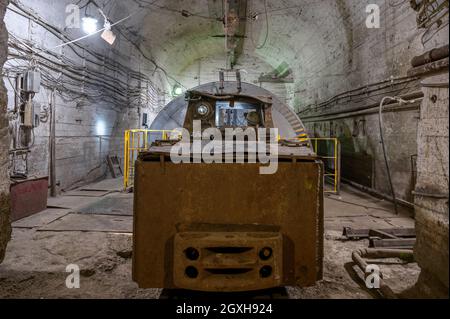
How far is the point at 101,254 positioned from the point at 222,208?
2.52 meters

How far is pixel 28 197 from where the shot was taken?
5.61m

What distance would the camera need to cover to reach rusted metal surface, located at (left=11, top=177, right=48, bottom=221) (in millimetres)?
5297

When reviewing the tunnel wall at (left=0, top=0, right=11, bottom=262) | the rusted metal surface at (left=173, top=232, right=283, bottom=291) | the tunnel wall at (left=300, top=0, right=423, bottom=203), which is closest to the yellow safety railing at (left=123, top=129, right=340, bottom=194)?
the tunnel wall at (left=300, top=0, right=423, bottom=203)

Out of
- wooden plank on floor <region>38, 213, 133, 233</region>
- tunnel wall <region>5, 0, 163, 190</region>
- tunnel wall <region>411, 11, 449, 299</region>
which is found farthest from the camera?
tunnel wall <region>5, 0, 163, 190</region>

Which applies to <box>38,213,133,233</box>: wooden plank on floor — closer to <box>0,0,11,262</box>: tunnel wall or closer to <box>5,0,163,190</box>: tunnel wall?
<box>0,0,11,262</box>: tunnel wall

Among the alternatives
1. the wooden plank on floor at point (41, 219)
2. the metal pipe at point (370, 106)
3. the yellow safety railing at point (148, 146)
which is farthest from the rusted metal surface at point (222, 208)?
the metal pipe at point (370, 106)

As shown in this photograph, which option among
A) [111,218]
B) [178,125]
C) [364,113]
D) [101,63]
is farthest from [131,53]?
[364,113]

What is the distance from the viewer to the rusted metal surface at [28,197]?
5.30 meters

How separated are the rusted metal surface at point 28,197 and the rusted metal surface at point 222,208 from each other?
14.6ft

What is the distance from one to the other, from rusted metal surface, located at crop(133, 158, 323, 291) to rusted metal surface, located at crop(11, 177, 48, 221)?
445 cm

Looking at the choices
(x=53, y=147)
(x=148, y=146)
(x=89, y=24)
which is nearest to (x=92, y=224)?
(x=148, y=146)

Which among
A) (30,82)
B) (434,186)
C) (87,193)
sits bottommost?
(87,193)

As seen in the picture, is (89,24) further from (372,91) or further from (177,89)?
(177,89)

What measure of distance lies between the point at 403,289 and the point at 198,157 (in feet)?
8.84
